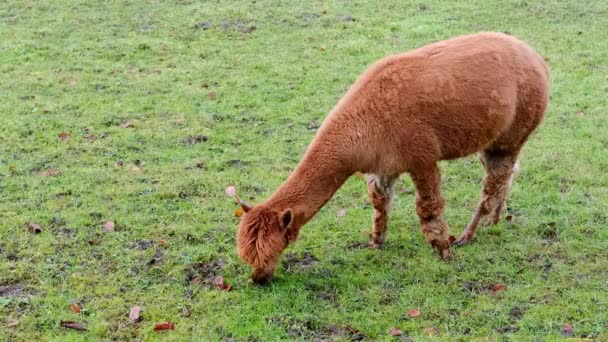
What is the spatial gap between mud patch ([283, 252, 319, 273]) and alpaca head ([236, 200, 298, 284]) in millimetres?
599

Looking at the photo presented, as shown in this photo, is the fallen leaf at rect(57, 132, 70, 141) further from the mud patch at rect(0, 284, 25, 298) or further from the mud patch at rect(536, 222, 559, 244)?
the mud patch at rect(536, 222, 559, 244)

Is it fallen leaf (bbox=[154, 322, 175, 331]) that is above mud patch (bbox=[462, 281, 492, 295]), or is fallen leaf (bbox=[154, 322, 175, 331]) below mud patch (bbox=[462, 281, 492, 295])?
above

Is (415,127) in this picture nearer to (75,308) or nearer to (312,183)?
(312,183)

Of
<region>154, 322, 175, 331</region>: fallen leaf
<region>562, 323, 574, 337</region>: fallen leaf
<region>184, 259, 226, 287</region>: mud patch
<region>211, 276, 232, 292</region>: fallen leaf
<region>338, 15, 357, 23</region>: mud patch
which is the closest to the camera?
<region>562, 323, 574, 337</region>: fallen leaf

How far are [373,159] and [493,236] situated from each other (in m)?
1.54

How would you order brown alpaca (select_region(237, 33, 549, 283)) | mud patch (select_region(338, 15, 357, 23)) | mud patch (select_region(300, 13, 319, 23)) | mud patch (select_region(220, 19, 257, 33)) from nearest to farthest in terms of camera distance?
brown alpaca (select_region(237, 33, 549, 283))
mud patch (select_region(220, 19, 257, 33))
mud patch (select_region(338, 15, 357, 23))
mud patch (select_region(300, 13, 319, 23))

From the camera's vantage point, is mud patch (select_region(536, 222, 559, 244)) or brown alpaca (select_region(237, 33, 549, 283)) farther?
mud patch (select_region(536, 222, 559, 244))

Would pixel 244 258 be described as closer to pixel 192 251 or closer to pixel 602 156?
pixel 192 251

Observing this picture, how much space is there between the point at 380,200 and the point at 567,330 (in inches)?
73.5

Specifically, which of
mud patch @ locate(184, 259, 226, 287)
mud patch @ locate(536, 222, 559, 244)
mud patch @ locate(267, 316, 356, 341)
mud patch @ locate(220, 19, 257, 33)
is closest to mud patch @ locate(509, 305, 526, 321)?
mud patch @ locate(267, 316, 356, 341)

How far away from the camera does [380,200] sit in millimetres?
A: 6191

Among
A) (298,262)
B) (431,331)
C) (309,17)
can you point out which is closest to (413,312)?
(431,331)

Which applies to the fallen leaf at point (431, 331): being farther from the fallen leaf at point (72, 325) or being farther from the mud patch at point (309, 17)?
the mud patch at point (309, 17)

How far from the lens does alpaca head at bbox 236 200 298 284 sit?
5.28m
